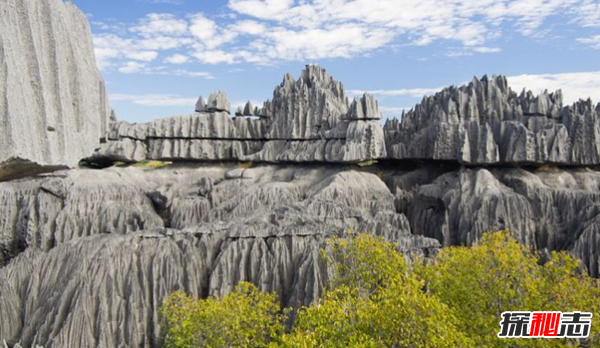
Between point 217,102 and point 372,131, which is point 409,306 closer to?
point 372,131

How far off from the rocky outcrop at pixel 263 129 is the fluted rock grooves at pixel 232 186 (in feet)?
0.49

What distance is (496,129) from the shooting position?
4428 cm

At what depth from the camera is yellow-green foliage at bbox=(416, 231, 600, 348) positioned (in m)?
16.3

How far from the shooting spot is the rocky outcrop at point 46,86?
303 inches

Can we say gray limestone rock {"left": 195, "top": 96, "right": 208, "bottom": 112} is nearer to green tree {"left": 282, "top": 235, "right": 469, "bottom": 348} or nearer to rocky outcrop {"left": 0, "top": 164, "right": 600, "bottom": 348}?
rocky outcrop {"left": 0, "top": 164, "right": 600, "bottom": 348}

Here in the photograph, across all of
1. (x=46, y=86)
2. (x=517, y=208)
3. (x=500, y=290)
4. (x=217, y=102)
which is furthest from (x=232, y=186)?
(x=46, y=86)

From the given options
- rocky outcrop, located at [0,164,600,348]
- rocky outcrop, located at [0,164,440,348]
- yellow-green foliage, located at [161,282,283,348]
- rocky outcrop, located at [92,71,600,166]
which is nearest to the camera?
yellow-green foliage, located at [161,282,283,348]

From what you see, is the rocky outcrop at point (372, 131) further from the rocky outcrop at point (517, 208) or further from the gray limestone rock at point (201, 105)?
the rocky outcrop at point (517, 208)

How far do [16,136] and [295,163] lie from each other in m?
42.1

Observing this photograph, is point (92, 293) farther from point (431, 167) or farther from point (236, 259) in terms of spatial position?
point (431, 167)

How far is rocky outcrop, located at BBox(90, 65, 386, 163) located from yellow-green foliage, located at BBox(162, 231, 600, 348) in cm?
2619

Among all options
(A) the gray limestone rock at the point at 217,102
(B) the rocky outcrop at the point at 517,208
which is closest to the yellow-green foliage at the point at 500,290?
(B) the rocky outcrop at the point at 517,208

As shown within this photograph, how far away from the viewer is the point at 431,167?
50312 millimetres

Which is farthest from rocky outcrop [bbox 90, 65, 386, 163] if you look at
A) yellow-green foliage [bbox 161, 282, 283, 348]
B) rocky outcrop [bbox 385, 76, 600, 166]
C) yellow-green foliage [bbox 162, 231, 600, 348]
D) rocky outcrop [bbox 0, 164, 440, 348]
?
yellow-green foliage [bbox 161, 282, 283, 348]
